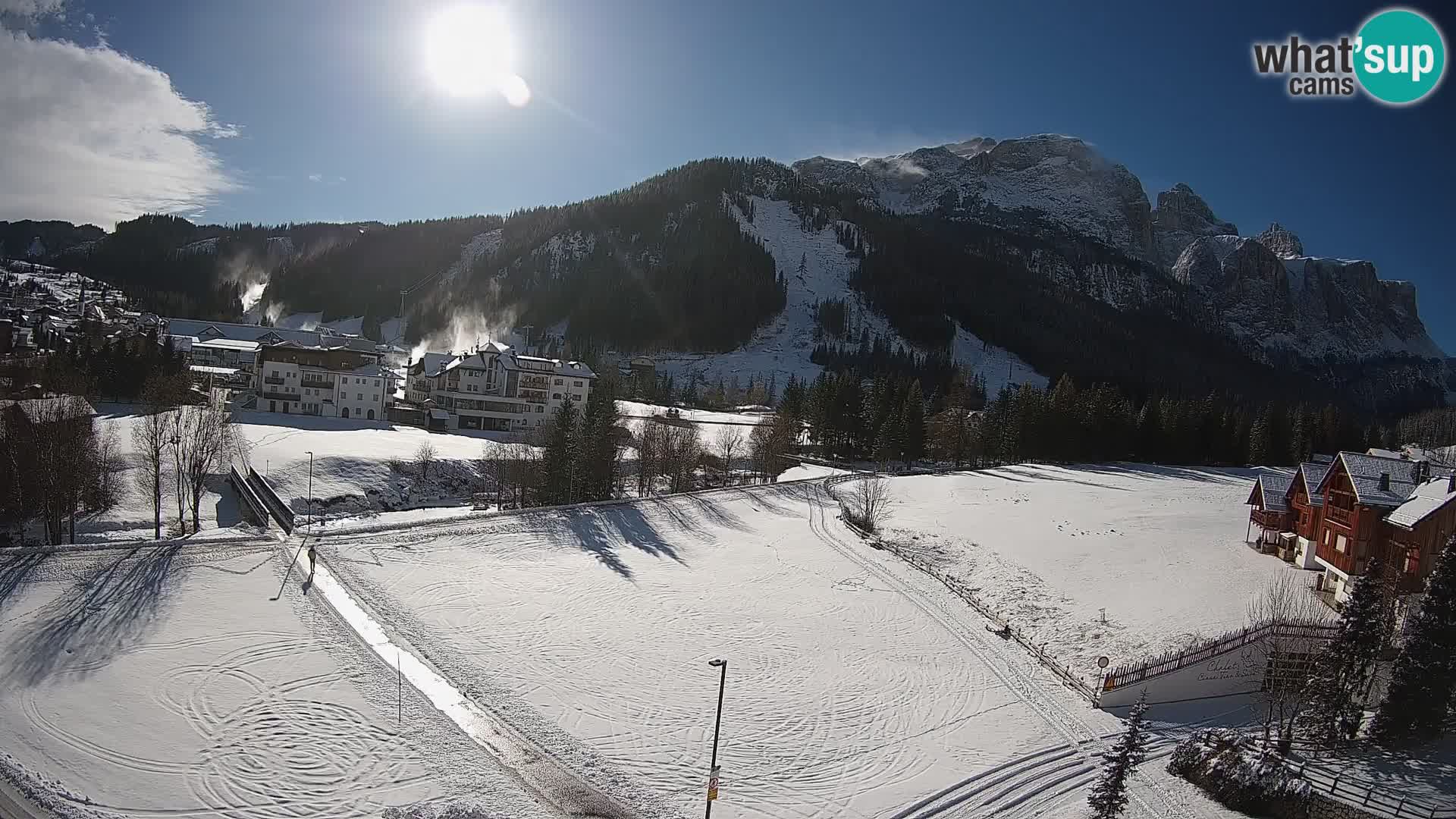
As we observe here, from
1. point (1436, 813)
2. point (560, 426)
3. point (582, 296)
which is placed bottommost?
point (1436, 813)

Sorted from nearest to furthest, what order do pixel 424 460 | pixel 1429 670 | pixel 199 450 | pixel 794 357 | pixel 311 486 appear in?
pixel 1429 670 < pixel 199 450 < pixel 311 486 < pixel 424 460 < pixel 794 357

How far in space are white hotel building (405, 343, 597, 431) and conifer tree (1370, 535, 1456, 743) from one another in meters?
66.9

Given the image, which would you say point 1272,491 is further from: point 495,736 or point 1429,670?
point 495,736

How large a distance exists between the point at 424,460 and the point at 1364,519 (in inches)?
2134

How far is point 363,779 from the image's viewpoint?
669 inches

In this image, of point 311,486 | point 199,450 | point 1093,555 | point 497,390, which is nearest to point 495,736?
point 199,450

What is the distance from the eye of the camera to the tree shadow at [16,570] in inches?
947

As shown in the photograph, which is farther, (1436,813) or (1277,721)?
(1277,721)

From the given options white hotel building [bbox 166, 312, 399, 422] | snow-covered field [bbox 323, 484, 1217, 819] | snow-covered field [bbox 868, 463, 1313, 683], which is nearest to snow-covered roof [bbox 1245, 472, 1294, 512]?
snow-covered field [bbox 868, 463, 1313, 683]

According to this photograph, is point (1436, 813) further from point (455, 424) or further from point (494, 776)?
point (455, 424)

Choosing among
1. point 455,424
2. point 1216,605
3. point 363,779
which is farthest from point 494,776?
point 455,424

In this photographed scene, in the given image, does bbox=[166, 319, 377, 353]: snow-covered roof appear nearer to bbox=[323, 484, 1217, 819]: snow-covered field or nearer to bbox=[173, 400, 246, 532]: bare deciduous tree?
bbox=[173, 400, 246, 532]: bare deciduous tree

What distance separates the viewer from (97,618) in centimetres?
2303

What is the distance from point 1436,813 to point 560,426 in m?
44.1
